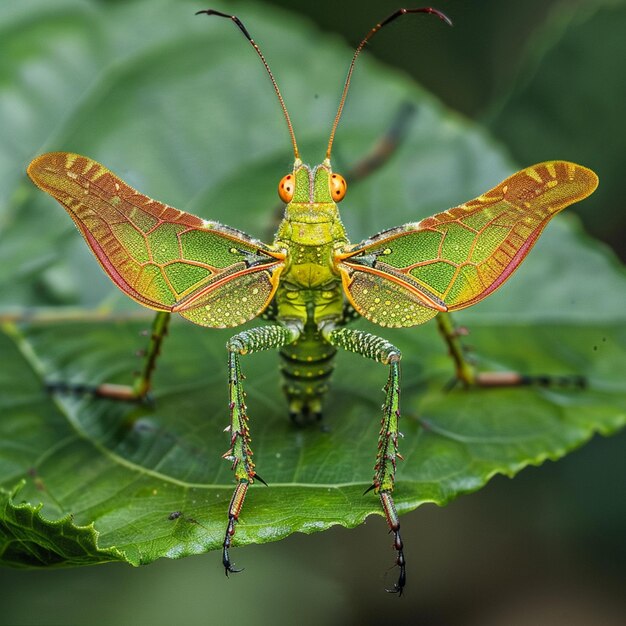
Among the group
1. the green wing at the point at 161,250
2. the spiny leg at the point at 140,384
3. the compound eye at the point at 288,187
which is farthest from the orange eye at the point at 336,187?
the spiny leg at the point at 140,384

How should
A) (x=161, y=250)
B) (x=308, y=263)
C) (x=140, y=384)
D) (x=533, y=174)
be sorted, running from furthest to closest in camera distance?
(x=140, y=384)
(x=308, y=263)
(x=161, y=250)
(x=533, y=174)

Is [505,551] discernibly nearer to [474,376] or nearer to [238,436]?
[474,376]

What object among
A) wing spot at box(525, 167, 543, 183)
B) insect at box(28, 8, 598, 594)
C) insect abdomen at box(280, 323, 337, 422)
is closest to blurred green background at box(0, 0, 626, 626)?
insect abdomen at box(280, 323, 337, 422)

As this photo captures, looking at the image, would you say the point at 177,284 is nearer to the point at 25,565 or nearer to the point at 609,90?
the point at 25,565

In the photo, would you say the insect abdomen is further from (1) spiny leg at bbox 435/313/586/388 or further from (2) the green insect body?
(1) spiny leg at bbox 435/313/586/388

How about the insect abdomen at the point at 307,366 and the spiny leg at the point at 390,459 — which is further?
the insect abdomen at the point at 307,366

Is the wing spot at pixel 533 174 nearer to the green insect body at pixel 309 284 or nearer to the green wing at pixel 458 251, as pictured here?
the green wing at pixel 458 251

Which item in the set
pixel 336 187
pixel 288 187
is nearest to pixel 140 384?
pixel 288 187

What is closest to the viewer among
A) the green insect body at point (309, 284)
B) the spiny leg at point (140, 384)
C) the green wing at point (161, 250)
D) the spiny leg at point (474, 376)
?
the green wing at point (161, 250)
